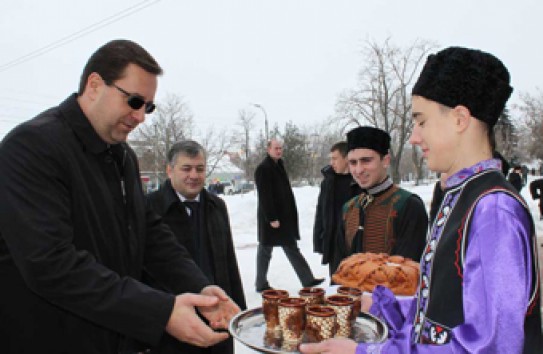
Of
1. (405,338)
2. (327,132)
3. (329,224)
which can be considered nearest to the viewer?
(405,338)

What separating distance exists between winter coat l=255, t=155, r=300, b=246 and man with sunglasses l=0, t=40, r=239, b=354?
5.05 meters

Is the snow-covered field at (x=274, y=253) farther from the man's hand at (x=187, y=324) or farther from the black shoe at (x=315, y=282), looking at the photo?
the man's hand at (x=187, y=324)

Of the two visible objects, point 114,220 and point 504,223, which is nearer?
point 504,223

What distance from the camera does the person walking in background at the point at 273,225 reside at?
7.21 metres

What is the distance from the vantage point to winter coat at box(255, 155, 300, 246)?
7242 millimetres

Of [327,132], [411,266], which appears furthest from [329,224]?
[327,132]

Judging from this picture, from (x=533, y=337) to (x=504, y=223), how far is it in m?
0.36

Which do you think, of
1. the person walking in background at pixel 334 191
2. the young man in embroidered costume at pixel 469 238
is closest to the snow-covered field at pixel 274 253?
the person walking in background at pixel 334 191

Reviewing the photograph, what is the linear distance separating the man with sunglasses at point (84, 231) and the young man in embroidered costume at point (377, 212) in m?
1.84

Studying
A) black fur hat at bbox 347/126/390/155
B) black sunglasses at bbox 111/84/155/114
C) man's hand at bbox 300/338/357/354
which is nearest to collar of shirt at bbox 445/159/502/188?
man's hand at bbox 300/338/357/354

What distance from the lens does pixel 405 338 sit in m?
1.43

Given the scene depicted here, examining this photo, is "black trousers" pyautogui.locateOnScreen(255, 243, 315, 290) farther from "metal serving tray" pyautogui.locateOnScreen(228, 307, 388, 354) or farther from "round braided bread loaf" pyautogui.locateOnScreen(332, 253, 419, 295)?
"metal serving tray" pyautogui.locateOnScreen(228, 307, 388, 354)

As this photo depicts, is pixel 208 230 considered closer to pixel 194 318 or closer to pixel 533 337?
pixel 194 318

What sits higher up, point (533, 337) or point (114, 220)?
point (114, 220)
